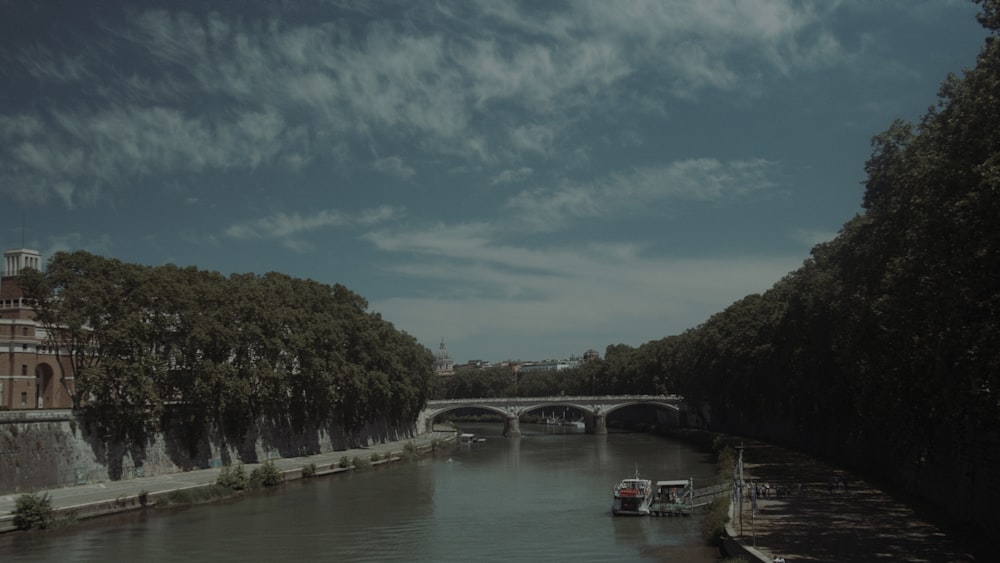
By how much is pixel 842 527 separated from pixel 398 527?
1758 centimetres

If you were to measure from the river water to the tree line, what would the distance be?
7.83 m

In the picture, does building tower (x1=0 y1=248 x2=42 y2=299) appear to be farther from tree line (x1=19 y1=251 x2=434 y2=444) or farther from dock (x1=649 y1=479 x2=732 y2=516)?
dock (x1=649 y1=479 x2=732 y2=516)

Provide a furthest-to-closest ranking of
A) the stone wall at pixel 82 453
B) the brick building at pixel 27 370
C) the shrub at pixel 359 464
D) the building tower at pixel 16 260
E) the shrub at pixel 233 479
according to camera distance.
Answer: the building tower at pixel 16 260, the shrub at pixel 359 464, the brick building at pixel 27 370, the shrub at pixel 233 479, the stone wall at pixel 82 453

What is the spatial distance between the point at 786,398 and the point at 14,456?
46751 millimetres

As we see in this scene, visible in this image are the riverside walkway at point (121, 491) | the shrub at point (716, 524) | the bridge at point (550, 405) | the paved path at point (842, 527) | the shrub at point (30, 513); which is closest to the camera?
the paved path at point (842, 527)

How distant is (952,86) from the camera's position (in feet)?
99.7

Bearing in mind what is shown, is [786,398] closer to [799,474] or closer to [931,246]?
[799,474]

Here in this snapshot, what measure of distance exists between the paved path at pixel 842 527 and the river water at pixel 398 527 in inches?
114

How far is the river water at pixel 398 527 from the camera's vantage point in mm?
29688

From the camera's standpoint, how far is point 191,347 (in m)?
49.3

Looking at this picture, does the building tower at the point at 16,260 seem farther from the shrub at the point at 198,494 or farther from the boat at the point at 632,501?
the boat at the point at 632,501

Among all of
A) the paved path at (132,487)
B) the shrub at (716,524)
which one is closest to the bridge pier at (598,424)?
the paved path at (132,487)

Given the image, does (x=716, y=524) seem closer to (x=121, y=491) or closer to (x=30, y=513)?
(x=30, y=513)

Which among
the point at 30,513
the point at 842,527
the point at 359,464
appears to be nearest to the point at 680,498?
the point at 842,527
